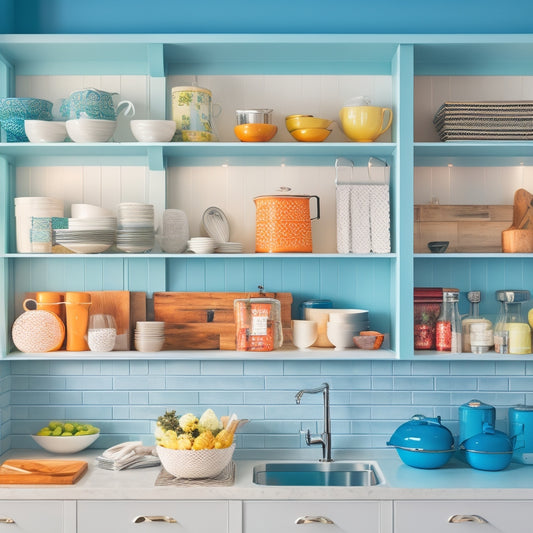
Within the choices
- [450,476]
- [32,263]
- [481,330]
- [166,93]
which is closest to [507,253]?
[481,330]

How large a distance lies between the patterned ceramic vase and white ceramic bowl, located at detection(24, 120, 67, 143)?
0.05 m

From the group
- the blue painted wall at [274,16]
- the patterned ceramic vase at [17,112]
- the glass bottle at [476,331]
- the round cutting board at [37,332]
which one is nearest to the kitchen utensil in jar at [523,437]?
the glass bottle at [476,331]

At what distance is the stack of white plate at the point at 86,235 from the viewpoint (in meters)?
2.91

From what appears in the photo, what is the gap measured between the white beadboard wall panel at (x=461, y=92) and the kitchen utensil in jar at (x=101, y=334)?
158 centimetres

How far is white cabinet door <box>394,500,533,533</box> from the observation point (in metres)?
2.61

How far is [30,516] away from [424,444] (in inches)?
59.7

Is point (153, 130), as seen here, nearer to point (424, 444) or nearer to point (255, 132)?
point (255, 132)

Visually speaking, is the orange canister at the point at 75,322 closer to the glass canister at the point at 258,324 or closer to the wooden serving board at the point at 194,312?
the wooden serving board at the point at 194,312

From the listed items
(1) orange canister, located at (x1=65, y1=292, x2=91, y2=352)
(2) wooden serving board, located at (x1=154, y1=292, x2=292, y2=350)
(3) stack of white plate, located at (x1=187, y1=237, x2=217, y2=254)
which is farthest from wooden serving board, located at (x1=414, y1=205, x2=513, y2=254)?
(1) orange canister, located at (x1=65, y1=292, x2=91, y2=352)

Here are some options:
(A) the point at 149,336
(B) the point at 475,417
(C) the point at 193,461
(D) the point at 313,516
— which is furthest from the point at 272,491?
(B) the point at 475,417

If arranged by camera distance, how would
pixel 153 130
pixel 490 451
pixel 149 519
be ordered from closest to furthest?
pixel 149 519
pixel 490 451
pixel 153 130

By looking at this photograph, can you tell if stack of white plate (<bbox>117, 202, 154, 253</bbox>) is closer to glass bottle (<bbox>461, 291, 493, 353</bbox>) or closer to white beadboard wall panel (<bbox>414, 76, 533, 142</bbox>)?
white beadboard wall panel (<bbox>414, 76, 533, 142</bbox>)

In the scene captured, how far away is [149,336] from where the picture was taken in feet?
9.80

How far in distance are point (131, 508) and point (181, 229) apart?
3.73 ft
